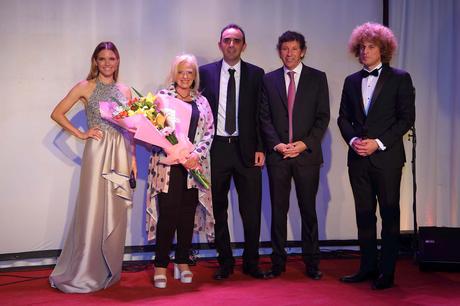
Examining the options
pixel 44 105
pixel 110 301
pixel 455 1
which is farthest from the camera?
pixel 455 1

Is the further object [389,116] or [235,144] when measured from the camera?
[235,144]

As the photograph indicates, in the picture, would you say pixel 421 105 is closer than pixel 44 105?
No

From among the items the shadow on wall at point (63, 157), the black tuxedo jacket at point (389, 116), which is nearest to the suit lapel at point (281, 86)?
the black tuxedo jacket at point (389, 116)

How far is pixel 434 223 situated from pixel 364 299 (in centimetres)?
226

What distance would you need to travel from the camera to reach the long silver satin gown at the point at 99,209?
4188 mm

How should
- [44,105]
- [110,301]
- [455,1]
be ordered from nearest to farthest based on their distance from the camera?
[110,301], [44,105], [455,1]

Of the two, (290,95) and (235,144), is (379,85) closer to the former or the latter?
Answer: (290,95)

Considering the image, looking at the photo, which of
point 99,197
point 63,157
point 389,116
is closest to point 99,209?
point 99,197

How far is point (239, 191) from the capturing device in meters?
4.50

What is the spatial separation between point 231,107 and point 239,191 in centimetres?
66

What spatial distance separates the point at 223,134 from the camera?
4465 mm

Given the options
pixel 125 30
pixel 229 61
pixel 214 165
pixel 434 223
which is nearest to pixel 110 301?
pixel 214 165

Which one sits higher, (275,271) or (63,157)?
(63,157)

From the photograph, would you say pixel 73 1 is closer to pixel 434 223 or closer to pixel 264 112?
pixel 264 112
